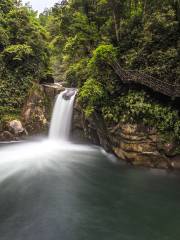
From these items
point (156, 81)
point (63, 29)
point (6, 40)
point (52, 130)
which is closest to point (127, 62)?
point (156, 81)

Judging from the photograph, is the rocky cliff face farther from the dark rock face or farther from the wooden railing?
the dark rock face

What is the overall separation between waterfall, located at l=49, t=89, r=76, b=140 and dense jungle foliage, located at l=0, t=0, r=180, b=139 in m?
2.98

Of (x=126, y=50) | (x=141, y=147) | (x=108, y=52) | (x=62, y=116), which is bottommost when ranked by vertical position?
(x=141, y=147)

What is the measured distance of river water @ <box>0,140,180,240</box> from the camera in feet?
28.5

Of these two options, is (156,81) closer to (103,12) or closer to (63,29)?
(103,12)

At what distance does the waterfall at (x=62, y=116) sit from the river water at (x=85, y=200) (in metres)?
4.49

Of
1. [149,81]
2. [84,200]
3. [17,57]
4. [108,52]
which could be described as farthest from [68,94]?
[84,200]

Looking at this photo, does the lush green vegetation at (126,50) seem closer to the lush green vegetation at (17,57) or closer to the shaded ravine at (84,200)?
the shaded ravine at (84,200)

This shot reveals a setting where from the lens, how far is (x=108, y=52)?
1580 cm

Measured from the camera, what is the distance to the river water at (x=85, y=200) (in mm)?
8672

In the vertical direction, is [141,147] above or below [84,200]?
above

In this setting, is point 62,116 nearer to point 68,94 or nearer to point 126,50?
point 68,94

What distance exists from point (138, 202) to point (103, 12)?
14.6 meters

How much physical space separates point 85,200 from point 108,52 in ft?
30.9
